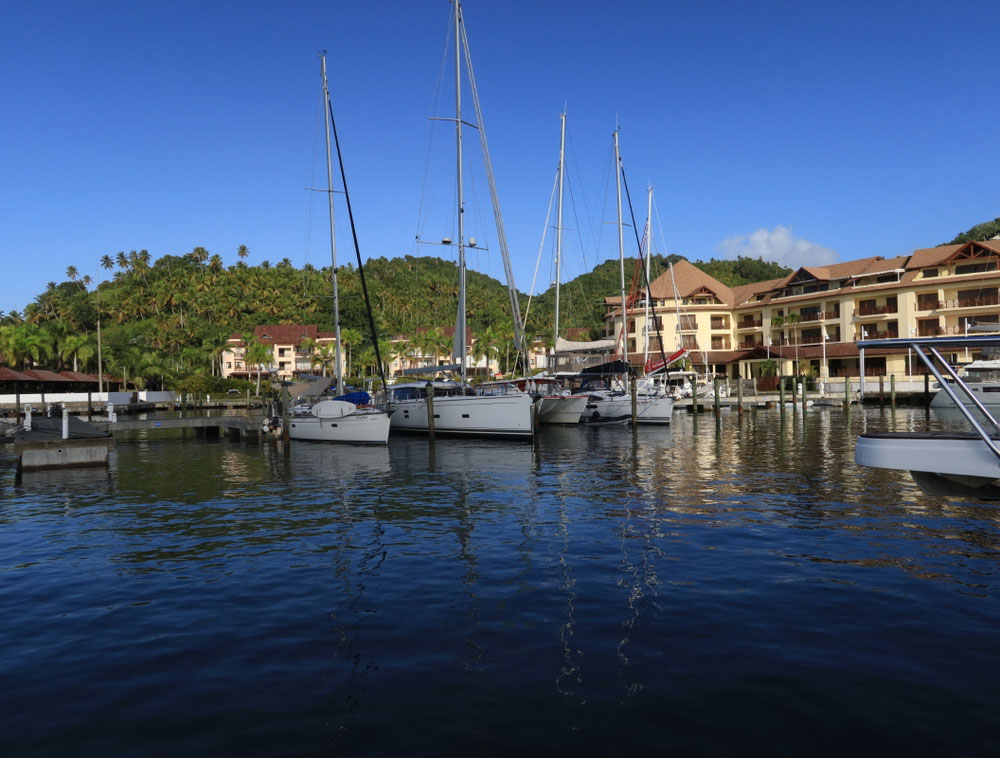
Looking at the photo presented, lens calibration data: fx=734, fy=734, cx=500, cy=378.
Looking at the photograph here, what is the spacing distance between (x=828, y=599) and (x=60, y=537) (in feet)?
46.7

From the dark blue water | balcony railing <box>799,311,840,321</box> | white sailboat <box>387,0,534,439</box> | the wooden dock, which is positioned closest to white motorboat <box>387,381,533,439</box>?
white sailboat <box>387,0,534,439</box>

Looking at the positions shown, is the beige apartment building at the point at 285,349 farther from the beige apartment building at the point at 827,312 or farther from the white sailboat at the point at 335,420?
the white sailboat at the point at 335,420

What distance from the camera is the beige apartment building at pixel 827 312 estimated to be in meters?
73.2

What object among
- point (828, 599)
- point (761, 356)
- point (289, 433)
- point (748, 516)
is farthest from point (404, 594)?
point (761, 356)

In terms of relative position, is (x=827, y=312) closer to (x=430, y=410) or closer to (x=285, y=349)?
(x=430, y=410)

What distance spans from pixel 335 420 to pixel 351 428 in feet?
3.37

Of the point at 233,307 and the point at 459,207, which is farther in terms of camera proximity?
the point at 233,307

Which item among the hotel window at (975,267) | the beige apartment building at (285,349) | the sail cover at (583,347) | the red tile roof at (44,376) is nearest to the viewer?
the sail cover at (583,347)

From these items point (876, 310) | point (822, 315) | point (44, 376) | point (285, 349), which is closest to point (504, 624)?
point (44, 376)

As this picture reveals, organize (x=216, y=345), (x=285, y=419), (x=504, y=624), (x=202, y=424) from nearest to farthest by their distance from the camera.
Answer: (x=504, y=624)
(x=285, y=419)
(x=202, y=424)
(x=216, y=345)

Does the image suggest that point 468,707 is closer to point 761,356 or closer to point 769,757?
point 769,757

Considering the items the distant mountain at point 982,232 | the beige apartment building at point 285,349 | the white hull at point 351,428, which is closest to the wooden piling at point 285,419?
the white hull at point 351,428

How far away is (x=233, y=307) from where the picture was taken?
126 meters

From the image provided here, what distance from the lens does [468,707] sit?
259 inches
